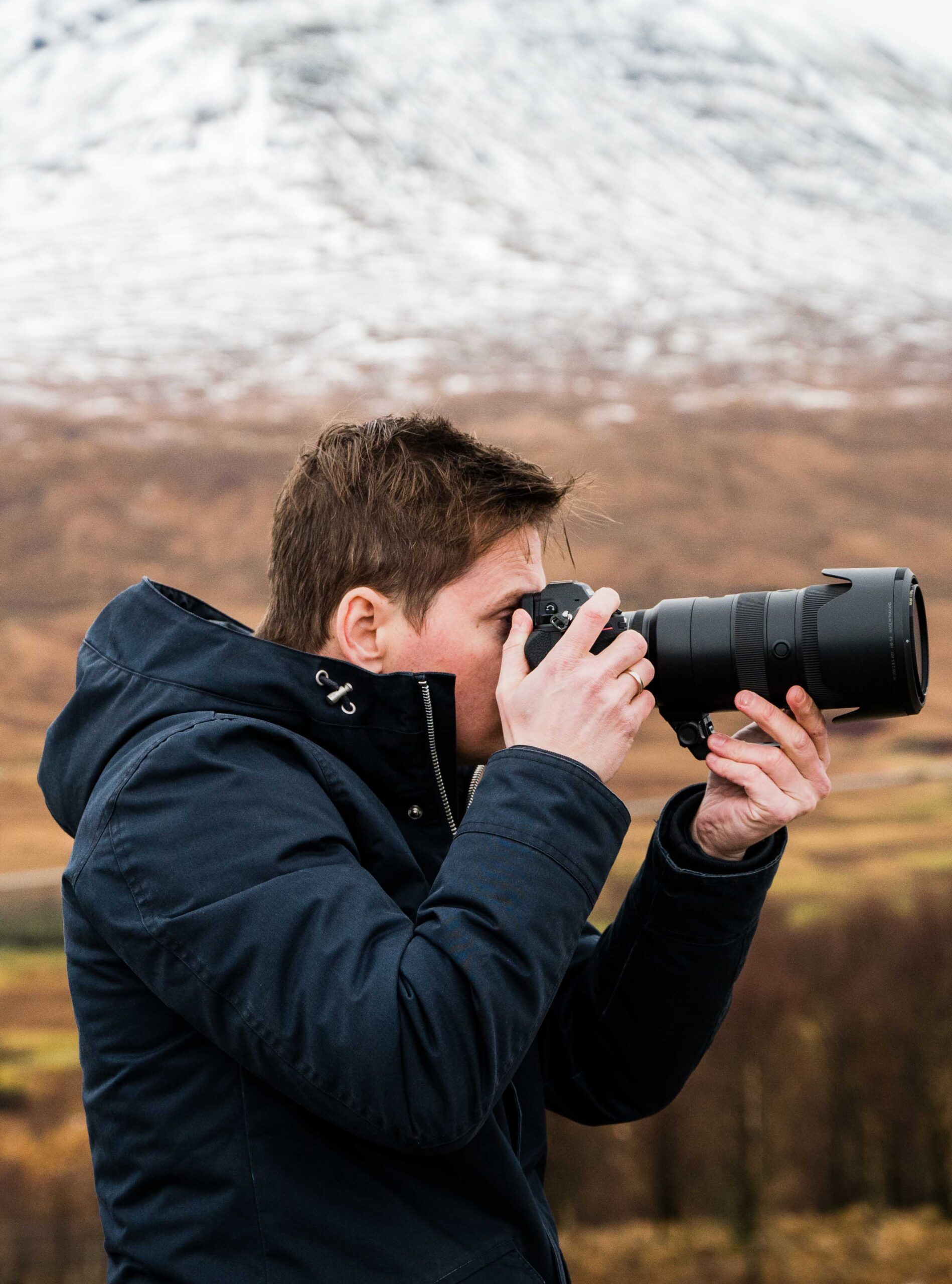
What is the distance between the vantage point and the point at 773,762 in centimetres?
105

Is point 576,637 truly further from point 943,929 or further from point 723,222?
point 723,222

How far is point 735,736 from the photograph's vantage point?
1161mm

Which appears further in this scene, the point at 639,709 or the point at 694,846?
the point at 694,846

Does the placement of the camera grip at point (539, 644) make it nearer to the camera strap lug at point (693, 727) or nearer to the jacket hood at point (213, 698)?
the jacket hood at point (213, 698)

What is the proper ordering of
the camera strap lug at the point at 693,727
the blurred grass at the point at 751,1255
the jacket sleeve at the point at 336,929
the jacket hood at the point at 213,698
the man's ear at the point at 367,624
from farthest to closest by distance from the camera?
1. the blurred grass at the point at 751,1255
2. the camera strap lug at the point at 693,727
3. the man's ear at the point at 367,624
4. the jacket hood at the point at 213,698
5. the jacket sleeve at the point at 336,929

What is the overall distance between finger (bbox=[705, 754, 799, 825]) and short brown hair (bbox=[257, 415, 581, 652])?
285 millimetres

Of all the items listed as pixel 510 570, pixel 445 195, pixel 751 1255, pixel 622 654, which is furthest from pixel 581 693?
pixel 445 195

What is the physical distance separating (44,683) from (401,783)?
90.4 inches

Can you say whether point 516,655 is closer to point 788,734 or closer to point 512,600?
point 512,600

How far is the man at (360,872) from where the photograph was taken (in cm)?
76

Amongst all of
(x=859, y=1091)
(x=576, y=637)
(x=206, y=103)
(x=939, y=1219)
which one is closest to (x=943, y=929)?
(x=859, y=1091)

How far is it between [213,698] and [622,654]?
329 mm

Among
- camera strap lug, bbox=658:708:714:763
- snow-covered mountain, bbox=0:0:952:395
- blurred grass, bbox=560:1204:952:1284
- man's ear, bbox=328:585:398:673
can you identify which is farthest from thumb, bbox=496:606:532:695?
snow-covered mountain, bbox=0:0:952:395

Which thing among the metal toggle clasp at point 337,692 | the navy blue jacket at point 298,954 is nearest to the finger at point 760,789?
the navy blue jacket at point 298,954
